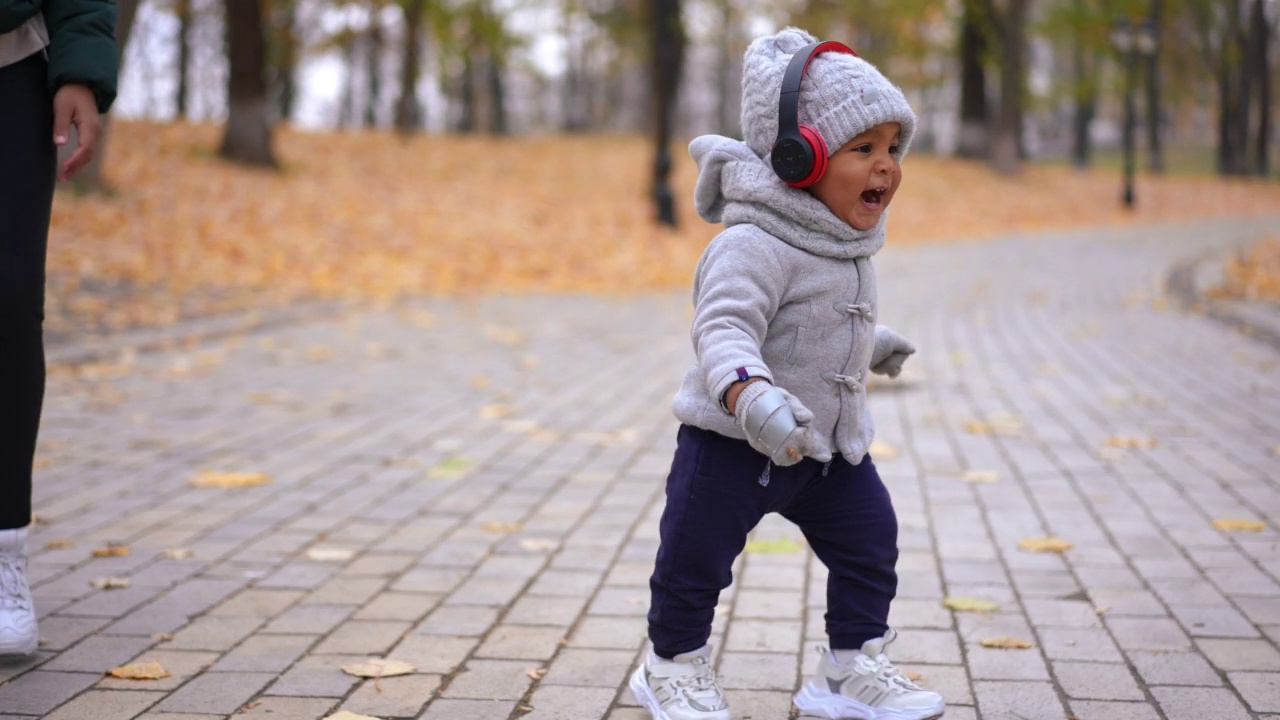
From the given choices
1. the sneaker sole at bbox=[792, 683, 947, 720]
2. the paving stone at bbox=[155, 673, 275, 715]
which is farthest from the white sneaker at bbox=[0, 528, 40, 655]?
the sneaker sole at bbox=[792, 683, 947, 720]

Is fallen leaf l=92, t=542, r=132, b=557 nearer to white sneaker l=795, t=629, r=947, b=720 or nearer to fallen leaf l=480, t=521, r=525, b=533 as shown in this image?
fallen leaf l=480, t=521, r=525, b=533

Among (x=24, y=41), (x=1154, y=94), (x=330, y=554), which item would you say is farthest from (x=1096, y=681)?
(x=1154, y=94)

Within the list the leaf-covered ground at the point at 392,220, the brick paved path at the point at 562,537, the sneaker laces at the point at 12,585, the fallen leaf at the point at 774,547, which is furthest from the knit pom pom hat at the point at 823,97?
the leaf-covered ground at the point at 392,220

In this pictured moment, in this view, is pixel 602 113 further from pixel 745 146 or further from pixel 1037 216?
pixel 745 146

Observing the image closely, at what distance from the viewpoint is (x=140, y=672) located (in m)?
2.96

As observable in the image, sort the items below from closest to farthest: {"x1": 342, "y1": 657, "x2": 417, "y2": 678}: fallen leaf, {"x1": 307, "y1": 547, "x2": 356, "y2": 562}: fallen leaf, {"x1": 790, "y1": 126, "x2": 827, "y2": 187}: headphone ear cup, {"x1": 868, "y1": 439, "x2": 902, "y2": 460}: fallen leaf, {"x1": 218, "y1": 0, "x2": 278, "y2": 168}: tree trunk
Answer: {"x1": 790, "y1": 126, "x2": 827, "y2": 187}: headphone ear cup, {"x1": 342, "y1": 657, "x2": 417, "y2": 678}: fallen leaf, {"x1": 307, "y1": 547, "x2": 356, "y2": 562}: fallen leaf, {"x1": 868, "y1": 439, "x2": 902, "y2": 460}: fallen leaf, {"x1": 218, "y1": 0, "x2": 278, "y2": 168}: tree trunk

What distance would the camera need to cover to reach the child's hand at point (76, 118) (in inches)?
119

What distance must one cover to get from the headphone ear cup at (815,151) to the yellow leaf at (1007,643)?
1.33m

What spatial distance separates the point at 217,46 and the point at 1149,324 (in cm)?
3998

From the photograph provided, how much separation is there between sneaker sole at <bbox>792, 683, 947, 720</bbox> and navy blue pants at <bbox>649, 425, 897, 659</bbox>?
11cm

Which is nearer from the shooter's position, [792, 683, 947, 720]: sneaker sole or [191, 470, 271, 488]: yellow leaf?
[792, 683, 947, 720]: sneaker sole

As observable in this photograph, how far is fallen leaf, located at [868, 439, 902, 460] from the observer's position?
5.44 m

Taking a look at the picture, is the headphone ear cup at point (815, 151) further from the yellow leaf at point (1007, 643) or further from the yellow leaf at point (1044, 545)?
the yellow leaf at point (1044, 545)

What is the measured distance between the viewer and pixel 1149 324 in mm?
9977
